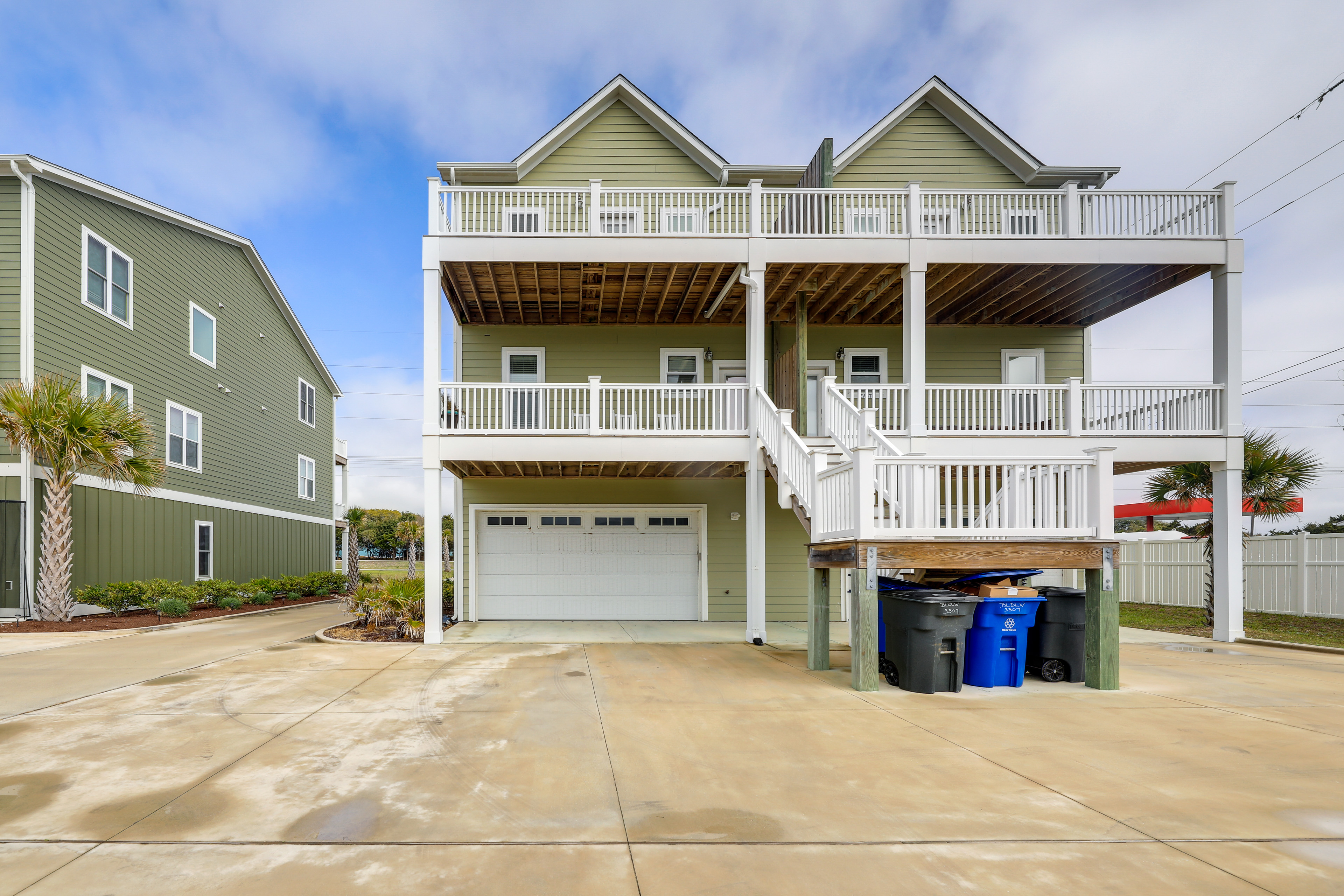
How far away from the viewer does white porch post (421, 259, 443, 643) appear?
36.0ft

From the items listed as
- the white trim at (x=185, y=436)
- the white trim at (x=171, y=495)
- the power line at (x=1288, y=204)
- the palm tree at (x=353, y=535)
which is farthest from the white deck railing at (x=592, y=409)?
the palm tree at (x=353, y=535)

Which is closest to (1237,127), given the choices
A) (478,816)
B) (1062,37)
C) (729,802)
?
(1062,37)

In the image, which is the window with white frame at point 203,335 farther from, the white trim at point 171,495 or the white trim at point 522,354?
the white trim at point 522,354

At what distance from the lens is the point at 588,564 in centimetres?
1439

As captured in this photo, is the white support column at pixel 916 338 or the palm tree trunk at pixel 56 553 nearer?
the white support column at pixel 916 338

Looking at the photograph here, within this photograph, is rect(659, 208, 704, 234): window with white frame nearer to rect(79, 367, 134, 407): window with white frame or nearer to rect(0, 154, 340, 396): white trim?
rect(79, 367, 134, 407): window with white frame

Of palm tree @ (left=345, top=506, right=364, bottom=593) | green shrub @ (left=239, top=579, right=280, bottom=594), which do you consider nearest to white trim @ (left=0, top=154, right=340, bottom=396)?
palm tree @ (left=345, top=506, right=364, bottom=593)

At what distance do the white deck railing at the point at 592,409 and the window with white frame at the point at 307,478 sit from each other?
42.9 feet

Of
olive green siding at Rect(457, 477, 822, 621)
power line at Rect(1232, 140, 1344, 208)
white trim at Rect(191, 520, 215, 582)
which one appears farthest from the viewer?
white trim at Rect(191, 520, 215, 582)

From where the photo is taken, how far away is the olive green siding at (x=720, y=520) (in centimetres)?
1438

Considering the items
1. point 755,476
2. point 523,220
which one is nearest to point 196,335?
point 523,220

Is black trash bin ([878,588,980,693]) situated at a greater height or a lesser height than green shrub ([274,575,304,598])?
greater

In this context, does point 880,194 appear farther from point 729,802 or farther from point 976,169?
point 729,802

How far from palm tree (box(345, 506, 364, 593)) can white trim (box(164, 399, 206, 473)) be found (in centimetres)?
622
